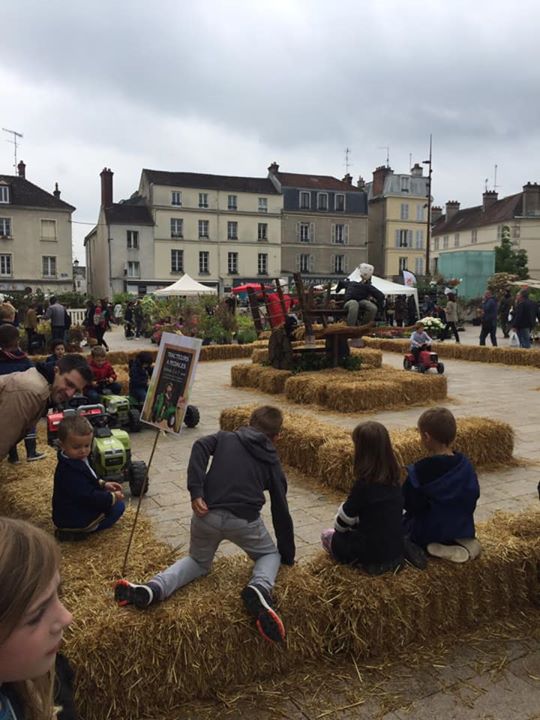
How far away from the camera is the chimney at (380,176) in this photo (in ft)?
197

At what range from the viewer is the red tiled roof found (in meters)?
64.3

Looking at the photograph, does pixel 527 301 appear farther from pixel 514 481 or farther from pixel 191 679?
pixel 191 679

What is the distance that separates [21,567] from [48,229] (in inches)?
1991

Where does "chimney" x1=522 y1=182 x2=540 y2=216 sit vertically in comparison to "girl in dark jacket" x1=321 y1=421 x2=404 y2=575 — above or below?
above

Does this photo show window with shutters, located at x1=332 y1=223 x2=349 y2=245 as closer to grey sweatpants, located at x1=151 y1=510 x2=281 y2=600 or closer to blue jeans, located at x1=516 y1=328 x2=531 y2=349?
blue jeans, located at x1=516 y1=328 x2=531 y2=349

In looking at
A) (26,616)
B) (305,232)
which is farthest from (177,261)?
(26,616)

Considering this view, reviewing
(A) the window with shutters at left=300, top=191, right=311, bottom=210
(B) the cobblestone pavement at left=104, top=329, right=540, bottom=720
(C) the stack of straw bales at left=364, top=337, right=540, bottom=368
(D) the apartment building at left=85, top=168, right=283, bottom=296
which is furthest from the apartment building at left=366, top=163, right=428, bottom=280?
(B) the cobblestone pavement at left=104, top=329, right=540, bottom=720

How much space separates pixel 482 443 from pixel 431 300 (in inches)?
1056

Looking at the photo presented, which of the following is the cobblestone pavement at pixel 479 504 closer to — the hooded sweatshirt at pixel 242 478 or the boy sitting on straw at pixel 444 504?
the boy sitting on straw at pixel 444 504

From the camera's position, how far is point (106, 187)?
A: 50250 millimetres

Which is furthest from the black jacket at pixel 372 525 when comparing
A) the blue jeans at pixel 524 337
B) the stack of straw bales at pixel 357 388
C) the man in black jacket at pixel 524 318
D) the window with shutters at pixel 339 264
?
the window with shutters at pixel 339 264

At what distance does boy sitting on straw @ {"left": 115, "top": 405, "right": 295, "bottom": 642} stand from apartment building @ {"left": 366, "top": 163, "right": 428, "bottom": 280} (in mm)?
56888

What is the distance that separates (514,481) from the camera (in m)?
6.34

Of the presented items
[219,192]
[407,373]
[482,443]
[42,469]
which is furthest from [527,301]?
[219,192]
